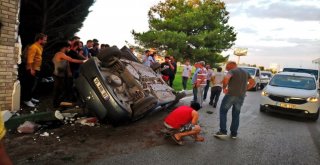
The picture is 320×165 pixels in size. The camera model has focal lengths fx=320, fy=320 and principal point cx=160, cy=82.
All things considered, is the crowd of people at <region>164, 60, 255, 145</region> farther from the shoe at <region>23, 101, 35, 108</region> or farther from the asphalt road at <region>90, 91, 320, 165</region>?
the shoe at <region>23, 101, 35, 108</region>

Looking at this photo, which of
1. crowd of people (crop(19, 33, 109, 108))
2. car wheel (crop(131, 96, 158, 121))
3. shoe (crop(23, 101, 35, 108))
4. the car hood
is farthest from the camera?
the car hood

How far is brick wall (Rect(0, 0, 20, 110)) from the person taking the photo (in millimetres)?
7332

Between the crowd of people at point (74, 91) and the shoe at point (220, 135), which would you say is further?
the shoe at point (220, 135)

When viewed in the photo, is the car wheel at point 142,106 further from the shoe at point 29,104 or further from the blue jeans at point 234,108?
the shoe at point 29,104

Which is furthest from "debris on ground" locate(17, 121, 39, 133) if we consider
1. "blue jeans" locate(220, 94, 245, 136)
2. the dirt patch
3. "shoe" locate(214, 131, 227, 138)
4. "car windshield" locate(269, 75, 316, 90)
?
"car windshield" locate(269, 75, 316, 90)

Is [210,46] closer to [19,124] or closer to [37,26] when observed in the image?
[37,26]

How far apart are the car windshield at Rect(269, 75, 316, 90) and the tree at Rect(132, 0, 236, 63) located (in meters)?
20.0

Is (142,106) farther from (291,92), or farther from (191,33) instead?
(191,33)

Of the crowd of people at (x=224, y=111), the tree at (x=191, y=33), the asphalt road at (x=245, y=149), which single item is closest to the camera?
the asphalt road at (x=245, y=149)

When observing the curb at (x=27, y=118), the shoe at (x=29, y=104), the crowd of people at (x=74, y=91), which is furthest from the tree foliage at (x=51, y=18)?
the curb at (x=27, y=118)

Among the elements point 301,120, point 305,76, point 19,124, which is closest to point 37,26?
point 19,124

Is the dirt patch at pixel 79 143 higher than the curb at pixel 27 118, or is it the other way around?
the curb at pixel 27 118

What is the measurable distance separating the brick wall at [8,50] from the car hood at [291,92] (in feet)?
26.3

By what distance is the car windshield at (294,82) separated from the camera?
37.9 ft
